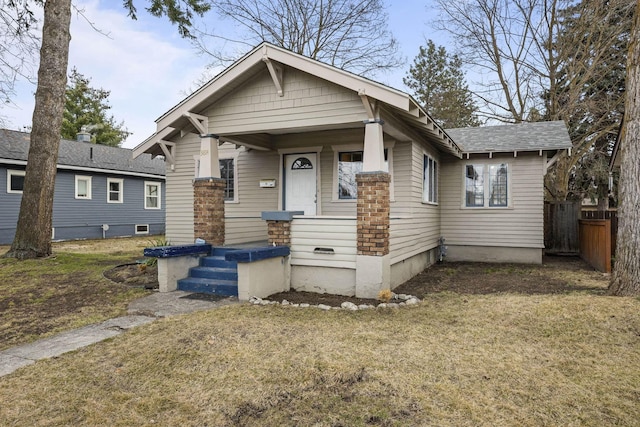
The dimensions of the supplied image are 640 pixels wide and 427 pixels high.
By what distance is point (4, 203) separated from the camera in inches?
593

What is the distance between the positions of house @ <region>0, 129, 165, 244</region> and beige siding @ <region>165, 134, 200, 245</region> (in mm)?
5374

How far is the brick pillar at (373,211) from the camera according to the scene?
20.6 feet

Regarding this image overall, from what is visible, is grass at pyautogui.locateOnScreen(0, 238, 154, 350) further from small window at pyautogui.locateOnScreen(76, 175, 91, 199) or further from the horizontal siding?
small window at pyautogui.locateOnScreen(76, 175, 91, 199)

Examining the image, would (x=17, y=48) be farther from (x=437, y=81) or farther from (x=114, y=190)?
(x=437, y=81)

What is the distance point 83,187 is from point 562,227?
18907mm

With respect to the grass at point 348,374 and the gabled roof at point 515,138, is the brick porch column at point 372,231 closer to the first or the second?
the grass at point 348,374

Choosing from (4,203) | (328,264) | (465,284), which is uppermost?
(4,203)

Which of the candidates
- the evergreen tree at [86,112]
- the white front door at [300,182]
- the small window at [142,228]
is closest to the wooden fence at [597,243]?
the white front door at [300,182]

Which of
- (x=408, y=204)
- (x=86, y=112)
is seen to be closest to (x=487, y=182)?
(x=408, y=204)

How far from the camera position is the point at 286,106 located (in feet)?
22.8

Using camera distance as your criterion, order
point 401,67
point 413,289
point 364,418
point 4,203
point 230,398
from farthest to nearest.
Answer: point 401,67 → point 4,203 → point 413,289 → point 230,398 → point 364,418

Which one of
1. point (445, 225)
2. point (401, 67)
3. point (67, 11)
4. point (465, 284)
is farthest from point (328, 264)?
point (401, 67)

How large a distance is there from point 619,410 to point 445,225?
9101mm

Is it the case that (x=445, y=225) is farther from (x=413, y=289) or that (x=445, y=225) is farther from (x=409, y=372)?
(x=409, y=372)
